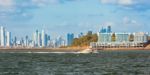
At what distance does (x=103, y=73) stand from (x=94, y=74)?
12.8 feet

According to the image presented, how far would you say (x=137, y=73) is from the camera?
102m

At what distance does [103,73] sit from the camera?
342 feet

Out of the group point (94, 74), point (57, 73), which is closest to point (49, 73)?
point (57, 73)

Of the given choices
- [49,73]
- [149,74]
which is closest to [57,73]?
[49,73]

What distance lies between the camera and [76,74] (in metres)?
100

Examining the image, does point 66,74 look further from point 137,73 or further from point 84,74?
point 137,73

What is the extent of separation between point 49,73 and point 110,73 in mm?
11650

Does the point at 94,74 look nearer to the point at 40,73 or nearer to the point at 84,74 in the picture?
the point at 84,74

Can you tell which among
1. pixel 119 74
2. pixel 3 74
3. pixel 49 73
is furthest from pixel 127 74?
pixel 3 74

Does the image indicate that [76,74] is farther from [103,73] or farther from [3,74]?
[3,74]

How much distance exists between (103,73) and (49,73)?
10381 mm

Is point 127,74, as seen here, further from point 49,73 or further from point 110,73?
point 49,73

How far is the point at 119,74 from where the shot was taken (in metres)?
99.9

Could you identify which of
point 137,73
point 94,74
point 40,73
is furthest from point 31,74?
point 137,73
